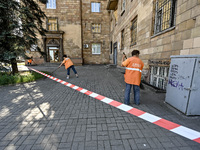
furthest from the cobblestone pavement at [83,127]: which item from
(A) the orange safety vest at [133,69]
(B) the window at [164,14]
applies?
(B) the window at [164,14]

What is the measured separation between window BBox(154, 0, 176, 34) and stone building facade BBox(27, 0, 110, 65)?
14.7 m

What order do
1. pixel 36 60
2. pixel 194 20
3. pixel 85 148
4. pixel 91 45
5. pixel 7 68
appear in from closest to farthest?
pixel 85 148
pixel 194 20
pixel 7 68
pixel 36 60
pixel 91 45

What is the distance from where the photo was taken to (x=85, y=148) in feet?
6.35

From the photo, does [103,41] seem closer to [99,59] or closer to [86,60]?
[99,59]

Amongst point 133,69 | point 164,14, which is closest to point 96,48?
point 164,14

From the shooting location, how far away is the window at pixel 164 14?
477cm

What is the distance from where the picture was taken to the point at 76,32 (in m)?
18.7

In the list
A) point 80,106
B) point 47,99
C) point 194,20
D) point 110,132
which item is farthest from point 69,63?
point 194,20

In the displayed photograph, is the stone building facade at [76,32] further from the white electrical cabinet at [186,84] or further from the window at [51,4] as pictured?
the white electrical cabinet at [186,84]

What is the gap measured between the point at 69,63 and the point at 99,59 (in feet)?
46.1

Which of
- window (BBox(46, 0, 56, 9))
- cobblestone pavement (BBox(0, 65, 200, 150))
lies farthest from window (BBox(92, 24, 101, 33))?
cobblestone pavement (BBox(0, 65, 200, 150))

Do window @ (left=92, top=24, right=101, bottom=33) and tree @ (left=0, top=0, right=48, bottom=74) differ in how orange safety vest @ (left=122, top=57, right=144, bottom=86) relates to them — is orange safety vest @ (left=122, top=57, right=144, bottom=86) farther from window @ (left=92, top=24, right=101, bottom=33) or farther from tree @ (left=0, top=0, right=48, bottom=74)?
window @ (left=92, top=24, right=101, bottom=33)

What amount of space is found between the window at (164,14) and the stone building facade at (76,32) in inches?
580

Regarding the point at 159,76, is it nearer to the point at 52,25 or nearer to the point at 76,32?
the point at 76,32
